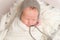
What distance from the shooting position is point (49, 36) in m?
1.16

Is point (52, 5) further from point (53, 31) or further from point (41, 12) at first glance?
point (53, 31)

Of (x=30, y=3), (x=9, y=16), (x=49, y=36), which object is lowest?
(x=49, y=36)

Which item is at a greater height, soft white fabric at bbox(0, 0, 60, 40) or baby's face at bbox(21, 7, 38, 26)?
baby's face at bbox(21, 7, 38, 26)

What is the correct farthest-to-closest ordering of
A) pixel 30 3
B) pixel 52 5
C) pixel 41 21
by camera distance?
pixel 52 5 < pixel 41 21 < pixel 30 3

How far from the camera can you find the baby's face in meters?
1.09

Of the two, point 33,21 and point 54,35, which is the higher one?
point 33,21

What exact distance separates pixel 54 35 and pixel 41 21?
0.46 ft

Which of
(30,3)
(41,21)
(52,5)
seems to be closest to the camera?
(30,3)

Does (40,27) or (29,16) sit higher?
(29,16)

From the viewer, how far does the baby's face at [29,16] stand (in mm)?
1090

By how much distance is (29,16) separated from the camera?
1093 mm

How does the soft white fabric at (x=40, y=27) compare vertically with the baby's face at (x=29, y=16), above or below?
below

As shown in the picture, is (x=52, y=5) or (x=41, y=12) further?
(x=52, y=5)

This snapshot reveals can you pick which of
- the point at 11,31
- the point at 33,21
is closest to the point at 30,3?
the point at 33,21
